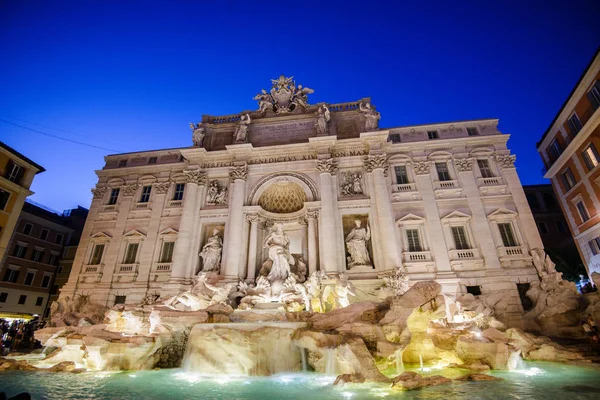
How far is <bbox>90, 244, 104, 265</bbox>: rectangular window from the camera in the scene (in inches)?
848

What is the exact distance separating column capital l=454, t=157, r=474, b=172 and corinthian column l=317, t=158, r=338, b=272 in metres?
8.36

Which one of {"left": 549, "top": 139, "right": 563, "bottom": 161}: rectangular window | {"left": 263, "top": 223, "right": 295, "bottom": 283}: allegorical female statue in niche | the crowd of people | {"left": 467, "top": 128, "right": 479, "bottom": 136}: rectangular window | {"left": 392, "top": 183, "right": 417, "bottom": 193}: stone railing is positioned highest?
{"left": 467, "top": 128, "right": 479, "bottom": 136}: rectangular window

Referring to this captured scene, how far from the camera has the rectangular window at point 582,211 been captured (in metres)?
19.9

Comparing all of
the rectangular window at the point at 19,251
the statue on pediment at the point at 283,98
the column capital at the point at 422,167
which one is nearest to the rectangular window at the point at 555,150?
the column capital at the point at 422,167

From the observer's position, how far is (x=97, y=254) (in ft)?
71.7

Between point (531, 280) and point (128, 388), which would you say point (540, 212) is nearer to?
point (531, 280)

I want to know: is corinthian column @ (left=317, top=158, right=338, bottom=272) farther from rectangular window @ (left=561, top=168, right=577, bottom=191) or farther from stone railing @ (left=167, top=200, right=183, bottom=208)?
rectangular window @ (left=561, top=168, right=577, bottom=191)

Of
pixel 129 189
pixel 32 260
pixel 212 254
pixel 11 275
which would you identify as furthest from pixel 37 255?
pixel 212 254

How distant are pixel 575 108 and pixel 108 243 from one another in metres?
33.2

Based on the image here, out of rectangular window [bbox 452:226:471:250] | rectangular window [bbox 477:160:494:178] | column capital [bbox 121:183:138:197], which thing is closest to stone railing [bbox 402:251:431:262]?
rectangular window [bbox 452:226:471:250]

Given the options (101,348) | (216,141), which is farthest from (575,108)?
(101,348)

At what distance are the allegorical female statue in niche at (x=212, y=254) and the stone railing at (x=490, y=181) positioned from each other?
57.8 feet

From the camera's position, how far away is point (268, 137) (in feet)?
74.4

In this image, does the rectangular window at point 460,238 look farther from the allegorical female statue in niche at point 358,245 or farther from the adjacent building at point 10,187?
the adjacent building at point 10,187
